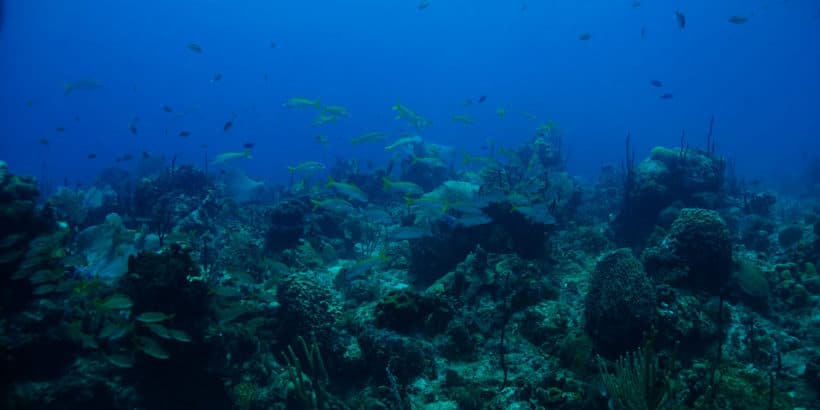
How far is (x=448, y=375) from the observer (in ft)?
17.6

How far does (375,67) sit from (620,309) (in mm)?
184798

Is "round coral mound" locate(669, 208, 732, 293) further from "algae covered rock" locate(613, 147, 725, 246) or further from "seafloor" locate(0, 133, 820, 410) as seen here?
"algae covered rock" locate(613, 147, 725, 246)

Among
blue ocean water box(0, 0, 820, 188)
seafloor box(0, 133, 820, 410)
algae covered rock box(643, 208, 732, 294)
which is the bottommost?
seafloor box(0, 133, 820, 410)

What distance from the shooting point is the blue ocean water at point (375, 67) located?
132000mm

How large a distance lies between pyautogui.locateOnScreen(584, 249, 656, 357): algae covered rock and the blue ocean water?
4419 inches

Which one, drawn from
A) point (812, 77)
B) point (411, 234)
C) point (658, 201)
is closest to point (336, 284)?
point (411, 234)

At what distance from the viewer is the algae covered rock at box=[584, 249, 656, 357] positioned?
543 cm

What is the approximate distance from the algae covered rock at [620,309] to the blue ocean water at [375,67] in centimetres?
11225

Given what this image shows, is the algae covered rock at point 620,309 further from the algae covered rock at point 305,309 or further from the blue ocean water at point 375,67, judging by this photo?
the blue ocean water at point 375,67

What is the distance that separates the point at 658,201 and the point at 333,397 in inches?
431

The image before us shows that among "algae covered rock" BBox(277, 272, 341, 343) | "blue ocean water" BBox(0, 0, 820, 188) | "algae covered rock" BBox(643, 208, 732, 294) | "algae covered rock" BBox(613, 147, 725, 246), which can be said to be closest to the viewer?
"algae covered rock" BBox(277, 272, 341, 343)

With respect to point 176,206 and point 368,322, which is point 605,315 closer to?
point 368,322

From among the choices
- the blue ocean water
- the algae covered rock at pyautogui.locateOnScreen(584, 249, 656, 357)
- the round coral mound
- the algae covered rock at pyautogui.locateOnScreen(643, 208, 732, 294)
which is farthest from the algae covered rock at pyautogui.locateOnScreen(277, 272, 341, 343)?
the blue ocean water

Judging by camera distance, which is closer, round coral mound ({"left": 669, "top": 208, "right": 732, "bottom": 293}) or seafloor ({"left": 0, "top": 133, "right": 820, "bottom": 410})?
seafloor ({"left": 0, "top": 133, "right": 820, "bottom": 410})
